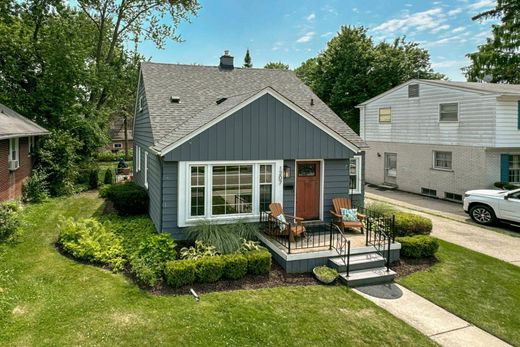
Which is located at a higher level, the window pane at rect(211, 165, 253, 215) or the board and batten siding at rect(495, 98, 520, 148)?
the board and batten siding at rect(495, 98, 520, 148)

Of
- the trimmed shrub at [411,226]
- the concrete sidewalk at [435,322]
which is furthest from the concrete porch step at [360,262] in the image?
the trimmed shrub at [411,226]

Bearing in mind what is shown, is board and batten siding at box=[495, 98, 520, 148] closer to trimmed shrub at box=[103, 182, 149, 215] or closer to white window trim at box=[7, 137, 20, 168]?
trimmed shrub at box=[103, 182, 149, 215]

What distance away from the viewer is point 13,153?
1576 cm

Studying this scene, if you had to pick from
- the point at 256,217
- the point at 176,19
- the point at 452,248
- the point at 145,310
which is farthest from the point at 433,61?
the point at 145,310

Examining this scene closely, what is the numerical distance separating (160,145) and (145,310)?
5173 millimetres

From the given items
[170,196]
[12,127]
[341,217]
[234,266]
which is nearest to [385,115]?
[341,217]

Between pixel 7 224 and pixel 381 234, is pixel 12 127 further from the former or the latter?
pixel 381 234

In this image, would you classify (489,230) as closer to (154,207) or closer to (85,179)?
(154,207)

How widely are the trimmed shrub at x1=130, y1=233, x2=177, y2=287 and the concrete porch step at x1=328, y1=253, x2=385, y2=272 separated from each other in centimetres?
410

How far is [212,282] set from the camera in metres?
8.20

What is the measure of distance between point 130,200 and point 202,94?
16.6 ft

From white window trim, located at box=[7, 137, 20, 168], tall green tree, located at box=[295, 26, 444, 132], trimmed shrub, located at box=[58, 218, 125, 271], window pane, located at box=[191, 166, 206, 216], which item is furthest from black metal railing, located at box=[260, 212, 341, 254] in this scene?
tall green tree, located at box=[295, 26, 444, 132]

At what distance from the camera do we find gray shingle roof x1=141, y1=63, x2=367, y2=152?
1177cm

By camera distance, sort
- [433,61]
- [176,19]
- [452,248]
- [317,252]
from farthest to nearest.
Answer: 1. [433,61]
2. [176,19]
3. [452,248]
4. [317,252]
